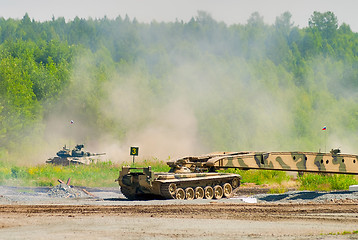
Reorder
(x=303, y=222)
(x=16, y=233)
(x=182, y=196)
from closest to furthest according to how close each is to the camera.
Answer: (x=16, y=233) < (x=303, y=222) < (x=182, y=196)

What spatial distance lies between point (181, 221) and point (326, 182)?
17.0 m

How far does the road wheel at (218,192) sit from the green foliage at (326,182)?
5949mm

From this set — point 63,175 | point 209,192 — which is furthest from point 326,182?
point 63,175

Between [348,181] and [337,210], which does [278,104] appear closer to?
[348,181]

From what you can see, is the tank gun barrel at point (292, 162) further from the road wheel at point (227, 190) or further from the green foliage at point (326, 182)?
the green foliage at point (326, 182)

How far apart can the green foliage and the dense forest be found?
37.6 metres

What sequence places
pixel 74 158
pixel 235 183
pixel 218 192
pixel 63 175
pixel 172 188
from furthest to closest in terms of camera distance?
1. pixel 74 158
2. pixel 63 175
3. pixel 235 183
4. pixel 218 192
5. pixel 172 188

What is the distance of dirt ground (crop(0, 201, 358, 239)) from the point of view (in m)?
16.7

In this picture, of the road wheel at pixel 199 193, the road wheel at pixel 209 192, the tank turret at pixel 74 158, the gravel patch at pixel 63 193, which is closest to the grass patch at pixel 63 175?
the tank turret at pixel 74 158

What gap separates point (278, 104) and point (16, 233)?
270ft

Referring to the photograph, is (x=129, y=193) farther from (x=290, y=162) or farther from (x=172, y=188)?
(x=290, y=162)

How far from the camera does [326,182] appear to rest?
34.8 m

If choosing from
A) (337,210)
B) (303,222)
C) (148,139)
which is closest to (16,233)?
(303,222)

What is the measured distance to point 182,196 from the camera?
28.8m
